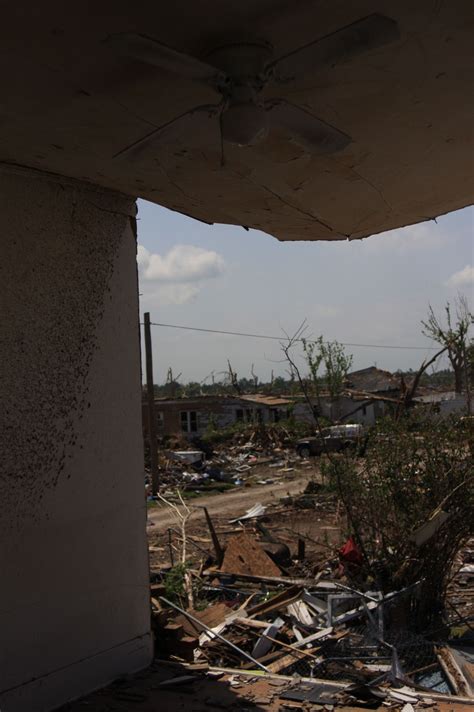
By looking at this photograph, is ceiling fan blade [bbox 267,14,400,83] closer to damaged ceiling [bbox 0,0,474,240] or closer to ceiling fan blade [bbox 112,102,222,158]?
damaged ceiling [bbox 0,0,474,240]

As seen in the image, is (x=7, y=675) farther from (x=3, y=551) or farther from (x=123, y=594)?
(x=123, y=594)

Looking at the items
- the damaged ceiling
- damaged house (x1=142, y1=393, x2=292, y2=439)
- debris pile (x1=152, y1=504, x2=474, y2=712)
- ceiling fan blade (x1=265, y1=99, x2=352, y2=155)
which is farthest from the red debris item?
damaged house (x1=142, y1=393, x2=292, y2=439)

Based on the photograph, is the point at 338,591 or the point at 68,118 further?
the point at 338,591

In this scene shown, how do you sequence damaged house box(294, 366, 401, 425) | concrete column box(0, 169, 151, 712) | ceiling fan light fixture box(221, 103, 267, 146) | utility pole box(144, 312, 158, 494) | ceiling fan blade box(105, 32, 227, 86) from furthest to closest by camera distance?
damaged house box(294, 366, 401, 425) < utility pole box(144, 312, 158, 494) < concrete column box(0, 169, 151, 712) < ceiling fan light fixture box(221, 103, 267, 146) < ceiling fan blade box(105, 32, 227, 86)

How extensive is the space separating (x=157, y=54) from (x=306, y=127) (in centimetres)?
108

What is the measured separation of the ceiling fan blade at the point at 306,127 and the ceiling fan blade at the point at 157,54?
497mm

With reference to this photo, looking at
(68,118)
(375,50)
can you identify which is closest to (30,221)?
(68,118)

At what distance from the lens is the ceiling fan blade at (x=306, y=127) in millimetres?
3637

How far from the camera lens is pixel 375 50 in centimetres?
337

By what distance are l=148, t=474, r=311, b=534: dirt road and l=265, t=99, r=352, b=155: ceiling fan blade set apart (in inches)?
478

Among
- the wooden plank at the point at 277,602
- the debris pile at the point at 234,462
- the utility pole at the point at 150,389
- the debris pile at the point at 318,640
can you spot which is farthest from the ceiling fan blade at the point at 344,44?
the debris pile at the point at 234,462

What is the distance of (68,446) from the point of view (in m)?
4.64

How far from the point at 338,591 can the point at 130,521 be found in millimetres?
3736

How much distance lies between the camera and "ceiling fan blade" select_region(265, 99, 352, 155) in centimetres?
364
